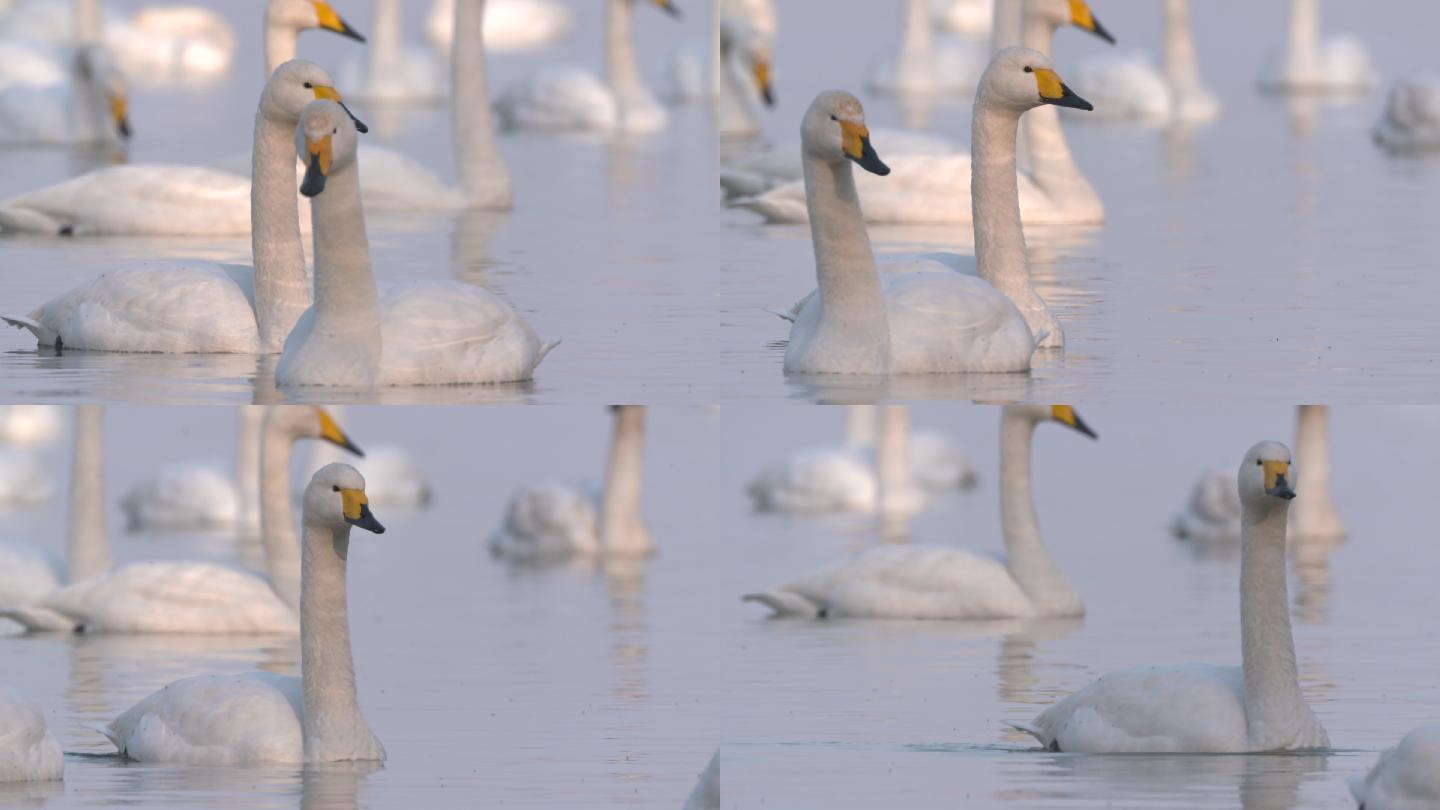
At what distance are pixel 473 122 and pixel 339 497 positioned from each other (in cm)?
888

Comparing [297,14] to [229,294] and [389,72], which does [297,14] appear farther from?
[389,72]

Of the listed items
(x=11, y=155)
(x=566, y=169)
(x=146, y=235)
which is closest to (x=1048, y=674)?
(x=146, y=235)

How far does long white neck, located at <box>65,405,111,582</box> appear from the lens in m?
20.8

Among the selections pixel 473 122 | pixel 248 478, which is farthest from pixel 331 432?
pixel 248 478

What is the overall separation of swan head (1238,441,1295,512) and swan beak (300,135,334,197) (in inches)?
140

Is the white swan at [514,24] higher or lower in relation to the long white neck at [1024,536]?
higher

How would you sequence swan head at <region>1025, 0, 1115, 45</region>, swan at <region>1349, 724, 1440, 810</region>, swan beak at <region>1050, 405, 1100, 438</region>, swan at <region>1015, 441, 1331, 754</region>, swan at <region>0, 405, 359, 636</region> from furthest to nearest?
swan head at <region>1025, 0, 1115, 45</region>
swan beak at <region>1050, 405, 1100, 438</region>
swan at <region>0, 405, 359, 636</region>
swan at <region>1015, 441, 1331, 754</region>
swan at <region>1349, 724, 1440, 810</region>

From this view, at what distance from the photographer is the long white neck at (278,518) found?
19438mm

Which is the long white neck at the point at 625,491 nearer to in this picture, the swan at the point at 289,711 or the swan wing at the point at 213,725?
the swan at the point at 289,711

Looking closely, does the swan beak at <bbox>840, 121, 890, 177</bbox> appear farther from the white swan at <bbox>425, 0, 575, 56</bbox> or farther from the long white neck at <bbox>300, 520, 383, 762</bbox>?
the white swan at <bbox>425, 0, 575, 56</bbox>

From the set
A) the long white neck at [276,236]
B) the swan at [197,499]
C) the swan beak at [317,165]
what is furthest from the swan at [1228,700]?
the swan at [197,499]

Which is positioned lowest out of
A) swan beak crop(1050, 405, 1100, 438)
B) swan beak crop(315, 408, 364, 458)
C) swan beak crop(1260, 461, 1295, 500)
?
swan beak crop(315, 408, 364, 458)

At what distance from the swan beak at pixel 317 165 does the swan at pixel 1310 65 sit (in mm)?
A: 22262

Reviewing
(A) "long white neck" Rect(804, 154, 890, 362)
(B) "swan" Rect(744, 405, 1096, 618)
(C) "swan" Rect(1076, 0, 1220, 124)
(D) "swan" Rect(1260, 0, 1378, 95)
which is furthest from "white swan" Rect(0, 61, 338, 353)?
(D) "swan" Rect(1260, 0, 1378, 95)
